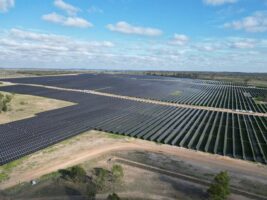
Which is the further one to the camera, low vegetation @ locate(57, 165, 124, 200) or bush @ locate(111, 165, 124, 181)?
bush @ locate(111, 165, 124, 181)

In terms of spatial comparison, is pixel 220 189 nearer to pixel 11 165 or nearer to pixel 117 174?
pixel 117 174

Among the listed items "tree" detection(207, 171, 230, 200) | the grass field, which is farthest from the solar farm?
"tree" detection(207, 171, 230, 200)

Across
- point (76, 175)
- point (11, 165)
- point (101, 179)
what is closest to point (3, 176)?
point (11, 165)

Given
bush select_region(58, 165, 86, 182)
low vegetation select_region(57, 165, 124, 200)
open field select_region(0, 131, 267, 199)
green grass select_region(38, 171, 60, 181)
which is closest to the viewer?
low vegetation select_region(57, 165, 124, 200)

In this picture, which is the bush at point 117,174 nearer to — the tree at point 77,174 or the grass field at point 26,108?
the tree at point 77,174

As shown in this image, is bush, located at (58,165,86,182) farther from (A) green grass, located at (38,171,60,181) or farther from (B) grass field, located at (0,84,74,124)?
(B) grass field, located at (0,84,74,124)

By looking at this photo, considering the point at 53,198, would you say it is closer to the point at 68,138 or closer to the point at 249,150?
the point at 68,138

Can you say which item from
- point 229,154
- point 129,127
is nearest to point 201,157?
point 229,154

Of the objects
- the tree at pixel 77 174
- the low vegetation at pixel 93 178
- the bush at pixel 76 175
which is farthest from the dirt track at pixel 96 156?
the tree at pixel 77 174
